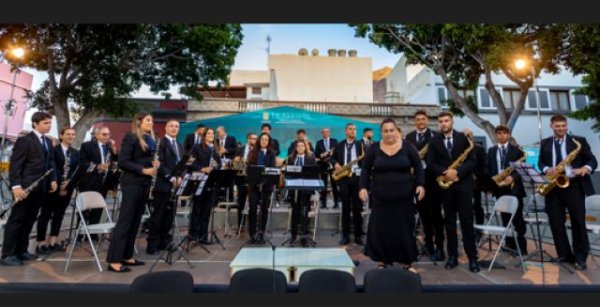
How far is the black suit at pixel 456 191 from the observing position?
4012 mm

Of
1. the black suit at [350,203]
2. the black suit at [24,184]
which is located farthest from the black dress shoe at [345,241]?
the black suit at [24,184]

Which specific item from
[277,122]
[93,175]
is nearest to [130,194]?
[93,175]

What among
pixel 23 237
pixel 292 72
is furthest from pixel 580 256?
pixel 292 72

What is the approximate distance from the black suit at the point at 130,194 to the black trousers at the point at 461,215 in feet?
12.4

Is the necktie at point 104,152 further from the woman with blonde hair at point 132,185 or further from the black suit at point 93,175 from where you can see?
the woman with blonde hair at point 132,185

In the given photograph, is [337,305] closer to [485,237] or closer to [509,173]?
[509,173]

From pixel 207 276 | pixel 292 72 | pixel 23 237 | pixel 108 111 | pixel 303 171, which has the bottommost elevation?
pixel 207 276

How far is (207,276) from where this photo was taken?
3795 mm

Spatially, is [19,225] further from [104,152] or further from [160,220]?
[104,152]

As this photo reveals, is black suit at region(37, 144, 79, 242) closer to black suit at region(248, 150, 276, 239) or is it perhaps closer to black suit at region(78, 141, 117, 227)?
black suit at region(78, 141, 117, 227)

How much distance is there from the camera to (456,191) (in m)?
4.09

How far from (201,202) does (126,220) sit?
1.68m

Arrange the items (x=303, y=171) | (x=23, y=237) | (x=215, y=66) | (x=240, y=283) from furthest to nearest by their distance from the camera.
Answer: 1. (x=215, y=66)
2. (x=303, y=171)
3. (x=23, y=237)
4. (x=240, y=283)

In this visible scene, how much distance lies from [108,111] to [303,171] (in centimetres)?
984
